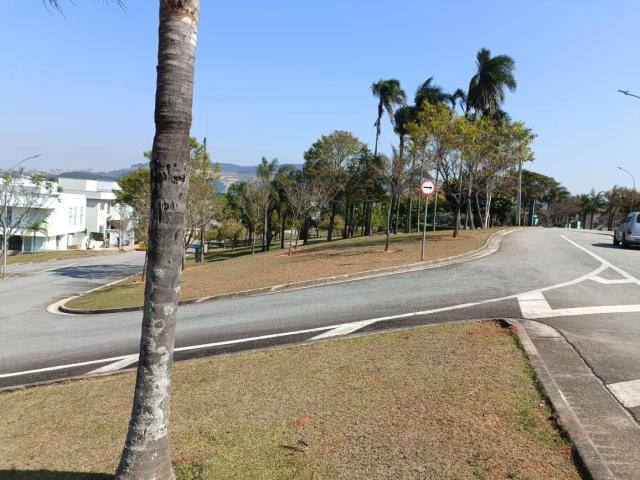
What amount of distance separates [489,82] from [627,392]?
32.8 meters

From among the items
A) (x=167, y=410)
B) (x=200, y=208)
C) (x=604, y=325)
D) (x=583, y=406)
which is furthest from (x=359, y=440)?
(x=200, y=208)

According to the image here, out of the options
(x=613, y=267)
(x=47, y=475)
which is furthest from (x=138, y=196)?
(x=47, y=475)

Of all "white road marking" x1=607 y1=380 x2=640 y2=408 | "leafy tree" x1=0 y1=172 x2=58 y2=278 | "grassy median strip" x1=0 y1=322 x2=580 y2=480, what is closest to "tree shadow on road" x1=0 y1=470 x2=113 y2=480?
"grassy median strip" x1=0 y1=322 x2=580 y2=480

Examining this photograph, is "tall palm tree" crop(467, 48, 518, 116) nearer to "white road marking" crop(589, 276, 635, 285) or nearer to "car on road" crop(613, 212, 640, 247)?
"car on road" crop(613, 212, 640, 247)

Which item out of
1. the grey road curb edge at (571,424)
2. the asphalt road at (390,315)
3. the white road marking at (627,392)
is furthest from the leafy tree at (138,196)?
the white road marking at (627,392)

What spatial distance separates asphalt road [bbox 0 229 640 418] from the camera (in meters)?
8.78

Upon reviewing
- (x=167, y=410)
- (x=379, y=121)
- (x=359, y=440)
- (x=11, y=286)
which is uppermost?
(x=379, y=121)

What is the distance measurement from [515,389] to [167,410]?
3.68 meters

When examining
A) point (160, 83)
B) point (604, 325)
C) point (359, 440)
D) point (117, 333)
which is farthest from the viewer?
point (117, 333)

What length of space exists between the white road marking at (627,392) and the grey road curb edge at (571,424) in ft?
1.86

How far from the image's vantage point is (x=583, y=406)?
205 inches

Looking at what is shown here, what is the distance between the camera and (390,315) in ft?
34.7

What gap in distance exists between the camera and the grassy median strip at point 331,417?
14.5ft

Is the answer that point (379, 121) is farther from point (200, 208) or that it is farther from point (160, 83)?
point (160, 83)
